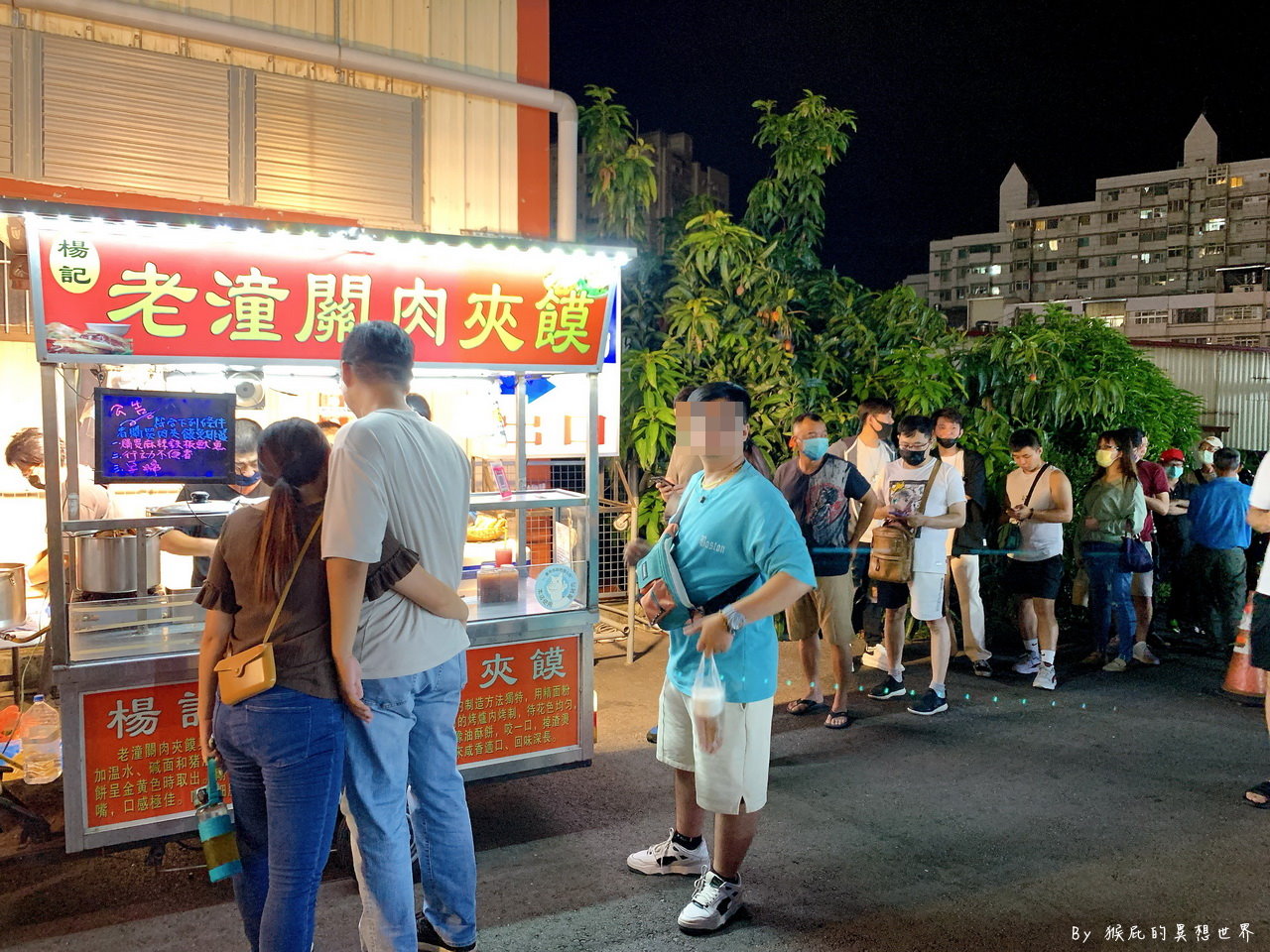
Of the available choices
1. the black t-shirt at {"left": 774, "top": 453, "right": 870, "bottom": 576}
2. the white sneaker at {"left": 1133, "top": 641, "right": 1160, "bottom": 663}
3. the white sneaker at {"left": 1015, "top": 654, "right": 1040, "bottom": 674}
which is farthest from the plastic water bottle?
the white sneaker at {"left": 1133, "top": 641, "right": 1160, "bottom": 663}

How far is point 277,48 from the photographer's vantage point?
658 centimetres

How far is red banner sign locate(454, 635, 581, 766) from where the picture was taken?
13.9 ft

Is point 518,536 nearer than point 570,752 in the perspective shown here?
No

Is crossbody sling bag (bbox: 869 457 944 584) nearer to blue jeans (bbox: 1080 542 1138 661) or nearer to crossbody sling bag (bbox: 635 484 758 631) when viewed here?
blue jeans (bbox: 1080 542 1138 661)

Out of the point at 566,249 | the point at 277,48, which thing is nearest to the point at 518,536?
the point at 566,249

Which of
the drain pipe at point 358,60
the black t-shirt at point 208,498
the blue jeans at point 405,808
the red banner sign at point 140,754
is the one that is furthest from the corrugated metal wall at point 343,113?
the blue jeans at point 405,808

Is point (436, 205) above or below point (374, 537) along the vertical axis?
above

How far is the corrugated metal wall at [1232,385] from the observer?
630 inches

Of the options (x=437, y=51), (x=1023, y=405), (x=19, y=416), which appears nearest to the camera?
(x=19, y=416)

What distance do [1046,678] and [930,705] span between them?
121 cm

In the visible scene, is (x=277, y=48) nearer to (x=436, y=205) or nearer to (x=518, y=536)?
(x=436, y=205)

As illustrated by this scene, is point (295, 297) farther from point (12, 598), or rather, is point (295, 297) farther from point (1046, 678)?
point (1046, 678)

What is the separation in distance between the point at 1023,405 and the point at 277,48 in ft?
23.0

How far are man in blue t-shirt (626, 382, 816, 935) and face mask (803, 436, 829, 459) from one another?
245 centimetres
